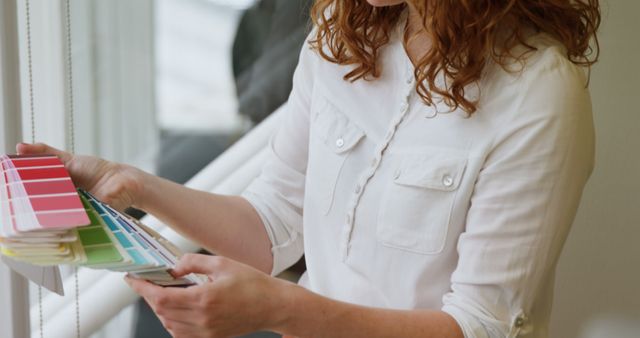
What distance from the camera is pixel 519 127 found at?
44.6 inches

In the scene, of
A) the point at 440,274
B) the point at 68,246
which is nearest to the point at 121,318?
the point at 440,274

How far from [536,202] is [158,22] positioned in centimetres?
138

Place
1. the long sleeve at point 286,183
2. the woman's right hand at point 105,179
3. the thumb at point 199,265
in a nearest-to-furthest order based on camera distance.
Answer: the thumb at point 199,265 < the woman's right hand at point 105,179 < the long sleeve at point 286,183

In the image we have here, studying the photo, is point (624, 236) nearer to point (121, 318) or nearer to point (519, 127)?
point (519, 127)

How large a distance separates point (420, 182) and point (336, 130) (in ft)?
0.55

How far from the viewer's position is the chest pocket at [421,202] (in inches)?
46.5

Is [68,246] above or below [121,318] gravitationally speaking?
above

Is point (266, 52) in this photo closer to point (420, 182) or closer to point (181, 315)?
point (420, 182)

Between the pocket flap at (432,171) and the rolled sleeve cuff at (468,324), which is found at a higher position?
the pocket flap at (432,171)

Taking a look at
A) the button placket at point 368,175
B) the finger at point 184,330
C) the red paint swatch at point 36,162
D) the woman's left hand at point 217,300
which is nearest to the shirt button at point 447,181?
the button placket at point 368,175

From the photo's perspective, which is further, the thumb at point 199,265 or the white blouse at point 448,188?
the white blouse at point 448,188

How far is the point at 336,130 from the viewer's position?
51.2 inches

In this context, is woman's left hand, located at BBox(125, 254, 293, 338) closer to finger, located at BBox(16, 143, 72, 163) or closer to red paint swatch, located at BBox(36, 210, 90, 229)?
red paint swatch, located at BBox(36, 210, 90, 229)

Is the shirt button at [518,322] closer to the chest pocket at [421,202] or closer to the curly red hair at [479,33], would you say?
the chest pocket at [421,202]
